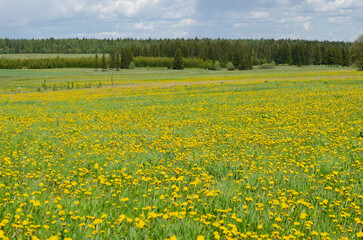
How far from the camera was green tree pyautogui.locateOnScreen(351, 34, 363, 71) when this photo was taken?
91.2 meters

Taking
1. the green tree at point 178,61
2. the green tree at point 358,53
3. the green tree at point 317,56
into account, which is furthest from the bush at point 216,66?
the green tree at point 358,53

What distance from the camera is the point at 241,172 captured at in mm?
7004

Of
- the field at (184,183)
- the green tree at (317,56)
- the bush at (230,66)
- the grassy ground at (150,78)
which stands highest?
the green tree at (317,56)

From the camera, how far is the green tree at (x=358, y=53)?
299 ft

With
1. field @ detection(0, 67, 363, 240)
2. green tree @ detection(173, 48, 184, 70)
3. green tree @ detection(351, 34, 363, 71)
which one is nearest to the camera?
field @ detection(0, 67, 363, 240)

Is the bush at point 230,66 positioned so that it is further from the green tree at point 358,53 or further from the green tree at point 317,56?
the green tree at point 358,53

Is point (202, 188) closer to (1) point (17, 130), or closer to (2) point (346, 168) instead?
(2) point (346, 168)

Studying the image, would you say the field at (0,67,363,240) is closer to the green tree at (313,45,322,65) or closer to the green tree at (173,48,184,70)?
the green tree at (173,48,184,70)

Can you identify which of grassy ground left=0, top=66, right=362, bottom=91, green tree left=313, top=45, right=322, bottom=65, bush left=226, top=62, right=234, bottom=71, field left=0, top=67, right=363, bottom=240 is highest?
green tree left=313, top=45, right=322, bottom=65

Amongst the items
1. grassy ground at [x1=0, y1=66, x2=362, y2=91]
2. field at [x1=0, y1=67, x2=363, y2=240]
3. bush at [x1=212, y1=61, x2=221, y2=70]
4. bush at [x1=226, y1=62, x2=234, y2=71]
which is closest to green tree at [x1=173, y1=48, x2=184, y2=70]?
bush at [x1=212, y1=61, x2=221, y2=70]

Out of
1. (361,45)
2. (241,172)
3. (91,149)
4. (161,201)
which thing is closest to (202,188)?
(161,201)

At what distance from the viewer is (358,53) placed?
92.1 metres

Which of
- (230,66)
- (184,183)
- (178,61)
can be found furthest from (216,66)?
(184,183)

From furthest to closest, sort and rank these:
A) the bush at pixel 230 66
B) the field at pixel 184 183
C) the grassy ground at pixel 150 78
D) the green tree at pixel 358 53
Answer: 1. the bush at pixel 230 66
2. the green tree at pixel 358 53
3. the grassy ground at pixel 150 78
4. the field at pixel 184 183
